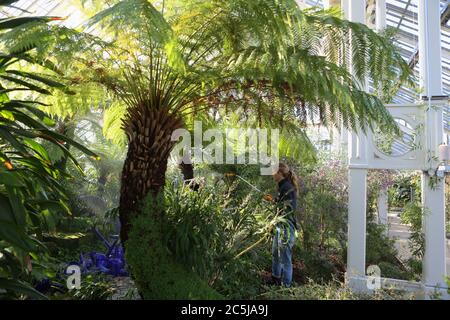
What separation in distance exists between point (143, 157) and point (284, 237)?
1466 millimetres

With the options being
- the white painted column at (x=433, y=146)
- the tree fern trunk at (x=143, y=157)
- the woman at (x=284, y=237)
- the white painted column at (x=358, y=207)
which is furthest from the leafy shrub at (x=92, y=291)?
the white painted column at (x=433, y=146)

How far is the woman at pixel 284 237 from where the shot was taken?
3561 mm

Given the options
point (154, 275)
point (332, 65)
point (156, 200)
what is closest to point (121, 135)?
point (156, 200)

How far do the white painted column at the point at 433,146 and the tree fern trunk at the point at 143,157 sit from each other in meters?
2.65

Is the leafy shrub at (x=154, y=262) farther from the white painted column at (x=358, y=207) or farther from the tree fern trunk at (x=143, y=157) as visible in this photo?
the white painted column at (x=358, y=207)

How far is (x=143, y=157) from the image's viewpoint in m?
3.18

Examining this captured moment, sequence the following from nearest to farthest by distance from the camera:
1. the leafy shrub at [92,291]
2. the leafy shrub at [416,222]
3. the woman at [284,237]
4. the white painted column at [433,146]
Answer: the leafy shrub at [92,291]
the woman at [284,237]
the white painted column at [433,146]
the leafy shrub at [416,222]

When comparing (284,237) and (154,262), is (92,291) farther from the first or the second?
(284,237)

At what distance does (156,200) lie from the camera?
9.73ft

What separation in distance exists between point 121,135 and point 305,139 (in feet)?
7.35

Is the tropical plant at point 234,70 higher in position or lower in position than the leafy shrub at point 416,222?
higher

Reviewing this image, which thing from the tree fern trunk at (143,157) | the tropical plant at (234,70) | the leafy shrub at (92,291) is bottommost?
the leafy shrub at (92,291)

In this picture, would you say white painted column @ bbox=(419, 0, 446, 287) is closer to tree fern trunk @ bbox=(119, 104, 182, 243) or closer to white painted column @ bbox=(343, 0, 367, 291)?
white painted column @ bbox=(343, 0, 367, 291)

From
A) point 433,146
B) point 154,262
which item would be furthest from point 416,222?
point 154,262
